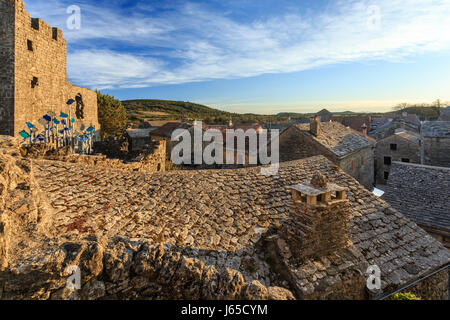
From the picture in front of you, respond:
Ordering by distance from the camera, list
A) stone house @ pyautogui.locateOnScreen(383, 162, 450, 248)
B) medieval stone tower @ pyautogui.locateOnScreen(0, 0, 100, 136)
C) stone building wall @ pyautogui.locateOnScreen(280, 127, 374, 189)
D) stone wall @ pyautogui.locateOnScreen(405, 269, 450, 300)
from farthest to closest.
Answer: stone building wall @ pyautogui.locateOnScreen(280, 127, 374, 189) < medieval stone tower @ pyautogui.locateOnScreen(0, 0, 100, 136) < stone house @ pyautogui.locateOnScreen(383, 162, 450, 248) < stone wall @ pyautogui.locateOnScreen(405, 269, 450, 300)

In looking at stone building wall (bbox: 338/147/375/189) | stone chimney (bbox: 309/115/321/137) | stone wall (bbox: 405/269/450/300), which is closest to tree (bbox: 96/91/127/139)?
stone chimney (bbox: 309/115/321/137)

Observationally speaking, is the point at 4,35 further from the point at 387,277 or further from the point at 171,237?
the point at 387,277

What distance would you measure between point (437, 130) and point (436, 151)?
188 cm

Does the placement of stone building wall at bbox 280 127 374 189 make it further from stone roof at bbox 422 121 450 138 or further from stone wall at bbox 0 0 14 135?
stone wall at bbox 0 0 14 135

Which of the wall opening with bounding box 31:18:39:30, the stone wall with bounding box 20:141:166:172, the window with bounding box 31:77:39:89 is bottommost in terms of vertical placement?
the stone wall with bounding box 20:141:166:172

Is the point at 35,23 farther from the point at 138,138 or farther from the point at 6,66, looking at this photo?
the point at 138,138

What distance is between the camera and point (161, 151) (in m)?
13.0

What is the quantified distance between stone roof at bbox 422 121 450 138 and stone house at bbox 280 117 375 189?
14.8 ft

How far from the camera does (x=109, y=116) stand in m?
35.4

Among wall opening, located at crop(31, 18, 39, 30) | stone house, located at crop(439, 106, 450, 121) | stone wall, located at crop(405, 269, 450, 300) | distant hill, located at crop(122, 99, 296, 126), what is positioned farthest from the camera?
distant hill, located at crop(122, 99, 296, 126)

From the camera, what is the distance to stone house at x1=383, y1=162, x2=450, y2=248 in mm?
10891

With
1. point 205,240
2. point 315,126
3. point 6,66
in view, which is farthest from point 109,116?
point 205,240

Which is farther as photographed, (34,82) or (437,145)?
(437,145)

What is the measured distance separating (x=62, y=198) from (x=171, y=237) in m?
2.35
